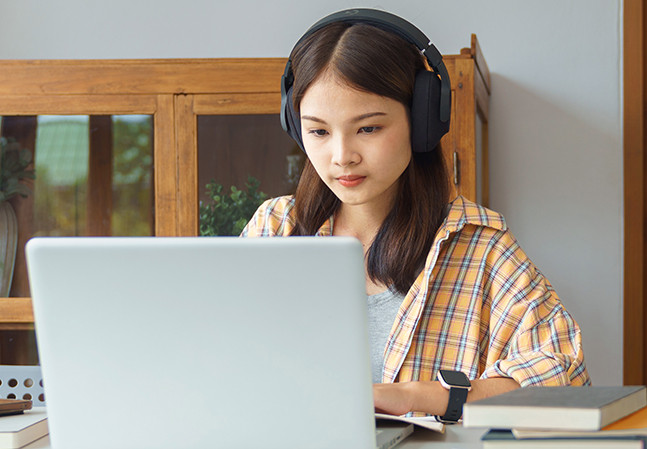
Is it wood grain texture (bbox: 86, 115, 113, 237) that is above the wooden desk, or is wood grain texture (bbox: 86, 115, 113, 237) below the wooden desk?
above

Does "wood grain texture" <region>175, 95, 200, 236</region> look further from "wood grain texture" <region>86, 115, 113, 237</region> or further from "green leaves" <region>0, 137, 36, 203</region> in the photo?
"green leaves" <region>0, 137, 36, 203</region>

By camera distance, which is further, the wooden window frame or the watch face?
the wooden window frame

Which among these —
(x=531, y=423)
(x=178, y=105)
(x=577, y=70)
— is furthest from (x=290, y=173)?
(x=531, y=423)

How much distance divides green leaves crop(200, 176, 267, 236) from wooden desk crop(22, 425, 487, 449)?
107 centimetres

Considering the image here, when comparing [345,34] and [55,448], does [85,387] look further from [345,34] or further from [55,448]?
[345,34]

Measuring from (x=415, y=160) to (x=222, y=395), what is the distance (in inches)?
27.1

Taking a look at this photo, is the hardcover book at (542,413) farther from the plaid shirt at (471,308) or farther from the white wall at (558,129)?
the white wall at (558,129)

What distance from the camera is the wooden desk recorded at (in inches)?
20.7

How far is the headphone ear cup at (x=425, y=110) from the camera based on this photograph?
0.91 m

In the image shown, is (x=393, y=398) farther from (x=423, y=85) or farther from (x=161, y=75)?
(x=161, y=75)

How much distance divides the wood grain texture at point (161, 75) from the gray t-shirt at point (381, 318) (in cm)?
84

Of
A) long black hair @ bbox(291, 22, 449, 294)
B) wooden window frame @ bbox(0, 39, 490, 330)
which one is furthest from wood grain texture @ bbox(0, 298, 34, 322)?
long black hair @ bbox(291, 22, 449, 294)

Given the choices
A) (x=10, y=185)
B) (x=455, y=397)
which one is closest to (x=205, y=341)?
(x=455, y=397)

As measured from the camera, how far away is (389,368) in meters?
0.90
